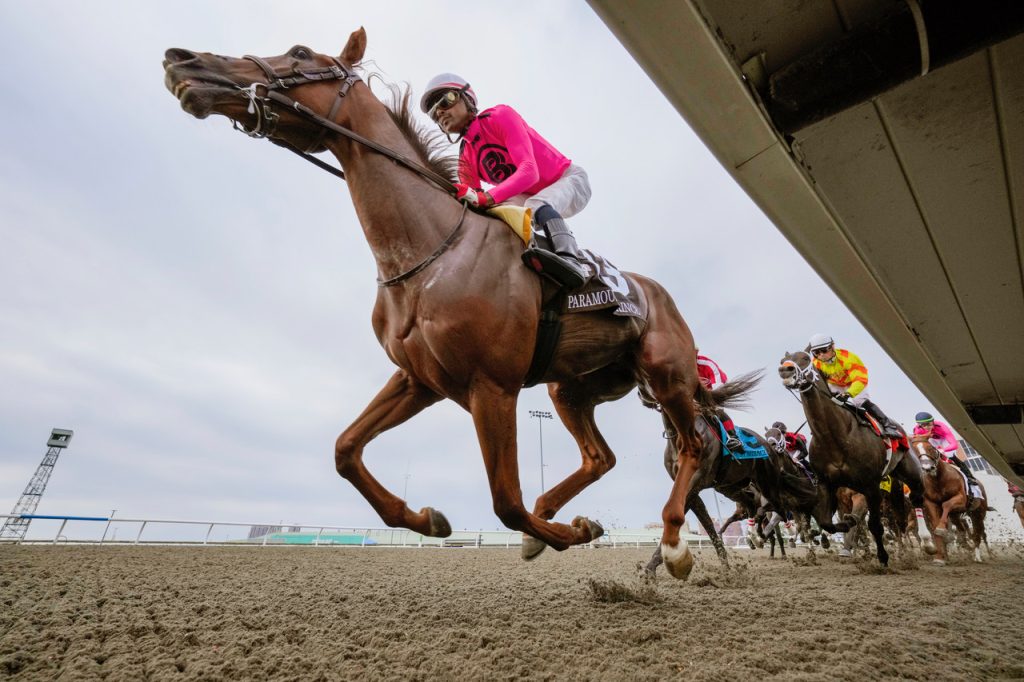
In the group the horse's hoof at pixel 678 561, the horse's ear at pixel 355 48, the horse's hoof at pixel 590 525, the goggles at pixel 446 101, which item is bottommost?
the horse's hoof at pixel 678 561

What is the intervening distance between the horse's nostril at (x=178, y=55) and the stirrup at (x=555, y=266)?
5.60 ft

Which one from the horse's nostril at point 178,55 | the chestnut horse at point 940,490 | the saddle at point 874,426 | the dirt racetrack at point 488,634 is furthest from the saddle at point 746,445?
the horse's nostril at point 178,55

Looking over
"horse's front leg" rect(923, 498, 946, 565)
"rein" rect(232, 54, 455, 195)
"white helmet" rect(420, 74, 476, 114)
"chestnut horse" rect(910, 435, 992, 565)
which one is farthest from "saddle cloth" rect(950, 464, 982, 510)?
"rein" rect(232, 54, 455, 195)

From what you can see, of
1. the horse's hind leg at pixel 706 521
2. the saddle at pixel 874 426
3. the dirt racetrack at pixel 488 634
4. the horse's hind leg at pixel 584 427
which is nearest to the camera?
the dirt racetrack at pixel 488 634

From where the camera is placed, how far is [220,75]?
6.91 feet

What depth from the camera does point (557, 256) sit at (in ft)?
7.22

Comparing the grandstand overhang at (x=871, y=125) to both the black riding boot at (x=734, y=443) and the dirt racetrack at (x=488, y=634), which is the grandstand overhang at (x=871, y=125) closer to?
the dirt racetrack at (x=488, y=634)

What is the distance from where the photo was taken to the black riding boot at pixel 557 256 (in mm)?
2195

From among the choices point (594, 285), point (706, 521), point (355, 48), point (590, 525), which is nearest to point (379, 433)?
point (590, 525)

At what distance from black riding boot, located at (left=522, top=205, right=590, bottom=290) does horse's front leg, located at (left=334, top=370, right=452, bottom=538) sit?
844 millimetres

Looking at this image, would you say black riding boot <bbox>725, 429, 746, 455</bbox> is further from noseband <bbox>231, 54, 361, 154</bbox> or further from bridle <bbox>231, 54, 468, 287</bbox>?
noseband <bbox>231, 54, 361, 154</bbox>

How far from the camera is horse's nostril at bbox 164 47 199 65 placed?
81.0 inches

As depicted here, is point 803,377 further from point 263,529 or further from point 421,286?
point 263,529

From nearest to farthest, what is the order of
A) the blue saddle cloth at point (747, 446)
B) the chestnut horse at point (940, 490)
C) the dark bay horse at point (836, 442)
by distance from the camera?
the blue saddle cloth at point (747, 446), the dark bay horse at point (836, 442), the chestnut horse at point (940, 490)
